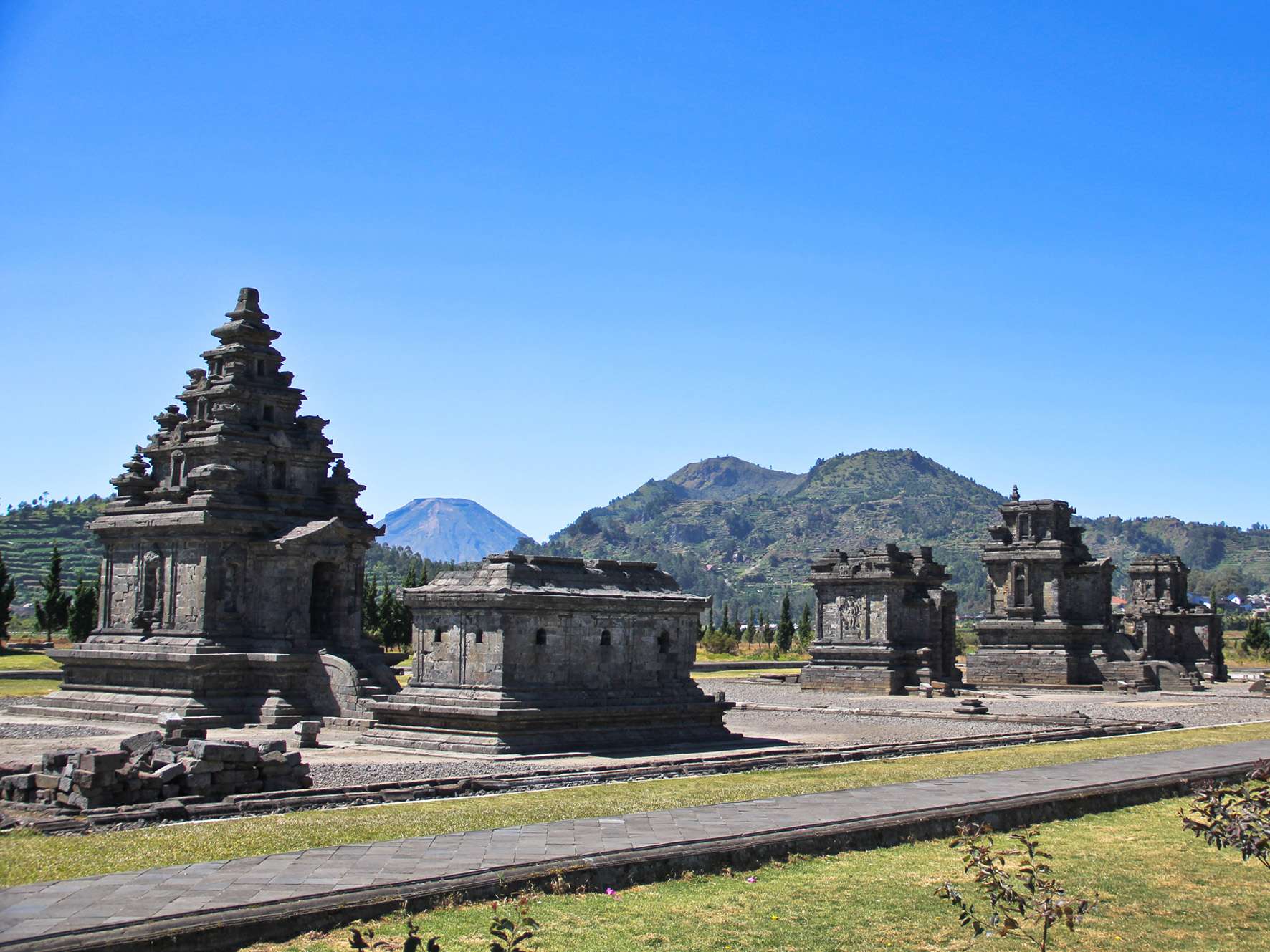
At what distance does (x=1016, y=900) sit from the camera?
8.92 metres

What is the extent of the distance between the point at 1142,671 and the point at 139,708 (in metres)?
35.0

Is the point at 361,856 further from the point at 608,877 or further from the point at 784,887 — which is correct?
the point at 784,887

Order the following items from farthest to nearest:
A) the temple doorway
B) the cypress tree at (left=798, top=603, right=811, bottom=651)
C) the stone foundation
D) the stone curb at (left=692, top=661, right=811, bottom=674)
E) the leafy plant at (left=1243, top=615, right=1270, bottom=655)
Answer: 1. the cypress tree at (left=798, top=603, right=811, bottom=651)
2. the leafy plant at (left=1243, top=615, right=1270, bottom=655)
3. the stone curb at (left=692, top=661, right=811, bottom=674)
4. the temple doorway
5. the stone foundation

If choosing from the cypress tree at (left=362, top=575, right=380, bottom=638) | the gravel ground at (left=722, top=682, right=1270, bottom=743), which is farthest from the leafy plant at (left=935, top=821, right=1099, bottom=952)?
the cypress tree at (left=362, top=575, right=380, bottom=638)

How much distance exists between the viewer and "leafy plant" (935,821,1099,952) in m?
8.88

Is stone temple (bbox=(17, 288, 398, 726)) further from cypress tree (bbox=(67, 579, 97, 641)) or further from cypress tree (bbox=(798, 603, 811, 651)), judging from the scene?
cypress tree (bbox=(798, 603, 811, 651))

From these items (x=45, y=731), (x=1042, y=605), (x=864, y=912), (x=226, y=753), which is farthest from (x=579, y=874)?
(x=1042, y=605)

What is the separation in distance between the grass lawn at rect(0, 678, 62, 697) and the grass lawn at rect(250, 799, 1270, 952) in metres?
30.5

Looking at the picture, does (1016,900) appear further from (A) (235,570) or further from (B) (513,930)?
(A) (235,570)

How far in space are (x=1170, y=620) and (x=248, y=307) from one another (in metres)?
42.3

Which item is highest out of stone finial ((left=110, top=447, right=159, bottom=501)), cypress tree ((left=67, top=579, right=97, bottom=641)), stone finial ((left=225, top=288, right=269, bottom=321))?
stone finial ((left=225, top=288, right=269, bottom=321))

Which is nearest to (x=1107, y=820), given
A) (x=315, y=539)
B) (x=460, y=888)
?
(x=460, y=888)

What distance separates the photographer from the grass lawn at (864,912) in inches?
399

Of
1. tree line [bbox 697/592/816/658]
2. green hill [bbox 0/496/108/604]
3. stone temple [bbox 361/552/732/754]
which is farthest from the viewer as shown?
green hill [bbox 0/496/108/604]
